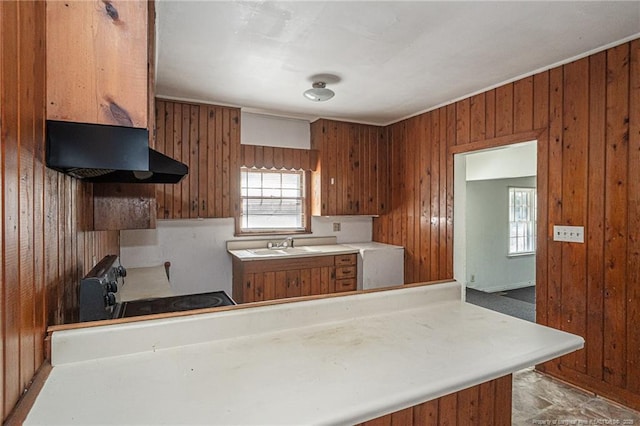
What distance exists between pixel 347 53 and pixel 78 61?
1927 millimetres

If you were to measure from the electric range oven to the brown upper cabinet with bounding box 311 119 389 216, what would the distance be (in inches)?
91.8

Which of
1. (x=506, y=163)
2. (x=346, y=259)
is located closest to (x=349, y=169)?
(x=346, y=259)

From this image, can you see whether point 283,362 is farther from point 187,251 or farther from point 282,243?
point 282,243

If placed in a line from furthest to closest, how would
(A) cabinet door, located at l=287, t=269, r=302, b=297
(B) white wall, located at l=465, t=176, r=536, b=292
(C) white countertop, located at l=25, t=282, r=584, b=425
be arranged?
1. (B) white wall, located at l=465, t=176, r=536, b=292
2. (A) cabinet door, located at l=287, t=269, r=302, b=297
3. (C) white countertop, located at l=25, t=282, r=584, b=425

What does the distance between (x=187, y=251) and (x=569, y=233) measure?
360 cm

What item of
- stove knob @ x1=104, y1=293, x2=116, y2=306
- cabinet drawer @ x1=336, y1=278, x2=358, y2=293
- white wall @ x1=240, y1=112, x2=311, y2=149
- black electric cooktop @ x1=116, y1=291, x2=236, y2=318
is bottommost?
cabinet drawer @ x1=336, y1=278, x2=358, y2=293

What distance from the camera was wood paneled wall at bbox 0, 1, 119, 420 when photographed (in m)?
0.69

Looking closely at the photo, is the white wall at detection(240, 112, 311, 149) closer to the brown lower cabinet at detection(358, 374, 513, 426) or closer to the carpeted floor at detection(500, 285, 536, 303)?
the brown lower cabinet at detection(358, 374, 513, 426)

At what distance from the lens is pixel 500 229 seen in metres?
5.82

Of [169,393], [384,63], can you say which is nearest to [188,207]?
[384,63]

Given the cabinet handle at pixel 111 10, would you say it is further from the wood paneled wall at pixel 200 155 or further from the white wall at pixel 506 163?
the white wall at pixel 506 163

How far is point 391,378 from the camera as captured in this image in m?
0.94

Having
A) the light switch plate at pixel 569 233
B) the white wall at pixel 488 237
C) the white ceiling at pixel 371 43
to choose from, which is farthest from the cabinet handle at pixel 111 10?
the white wall at pixel 488 237

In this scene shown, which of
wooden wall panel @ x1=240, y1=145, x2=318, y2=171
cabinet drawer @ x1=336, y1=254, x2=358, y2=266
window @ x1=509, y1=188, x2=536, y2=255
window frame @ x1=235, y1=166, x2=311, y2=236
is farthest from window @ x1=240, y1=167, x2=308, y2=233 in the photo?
window @ x1=509, y1=188, x2=536, y2=255
